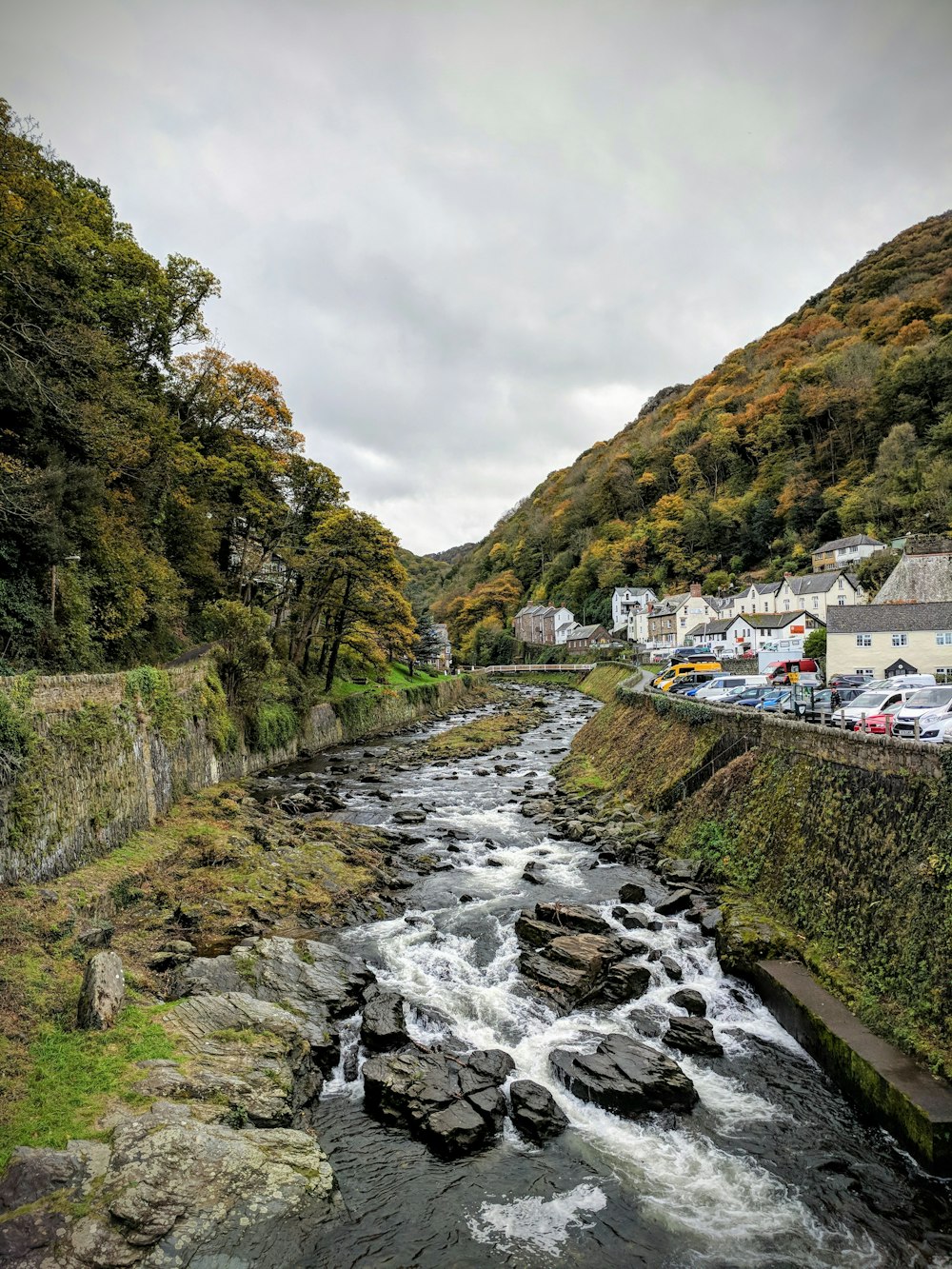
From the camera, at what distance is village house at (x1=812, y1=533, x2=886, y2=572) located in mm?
68000

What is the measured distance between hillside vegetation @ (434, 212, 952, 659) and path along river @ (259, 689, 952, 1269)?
2664 inches

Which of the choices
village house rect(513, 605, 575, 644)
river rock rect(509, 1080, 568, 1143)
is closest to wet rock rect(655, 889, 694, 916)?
river rock rect(509, 1080, 568, 1143)

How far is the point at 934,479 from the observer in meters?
63.7

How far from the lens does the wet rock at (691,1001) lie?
1059cm

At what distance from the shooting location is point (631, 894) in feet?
49.1

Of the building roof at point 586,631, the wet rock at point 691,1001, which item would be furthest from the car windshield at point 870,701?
the building roof at point 586,631

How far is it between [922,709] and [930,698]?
4.57 ft

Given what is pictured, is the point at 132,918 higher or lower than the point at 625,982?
higher

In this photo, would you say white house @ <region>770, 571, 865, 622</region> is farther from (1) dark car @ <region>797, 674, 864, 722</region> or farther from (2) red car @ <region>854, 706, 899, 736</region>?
(2) red car @ <region>854, 706, 899, 736</region>

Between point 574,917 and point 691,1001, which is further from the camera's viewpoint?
point 574,917

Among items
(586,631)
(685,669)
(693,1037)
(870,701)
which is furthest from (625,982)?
(586,631)

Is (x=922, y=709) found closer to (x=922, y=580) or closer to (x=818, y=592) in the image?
(x=922, y=580)

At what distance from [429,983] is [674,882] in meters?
7.22

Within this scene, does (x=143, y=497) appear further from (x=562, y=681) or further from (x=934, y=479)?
(x=934, y=479)
